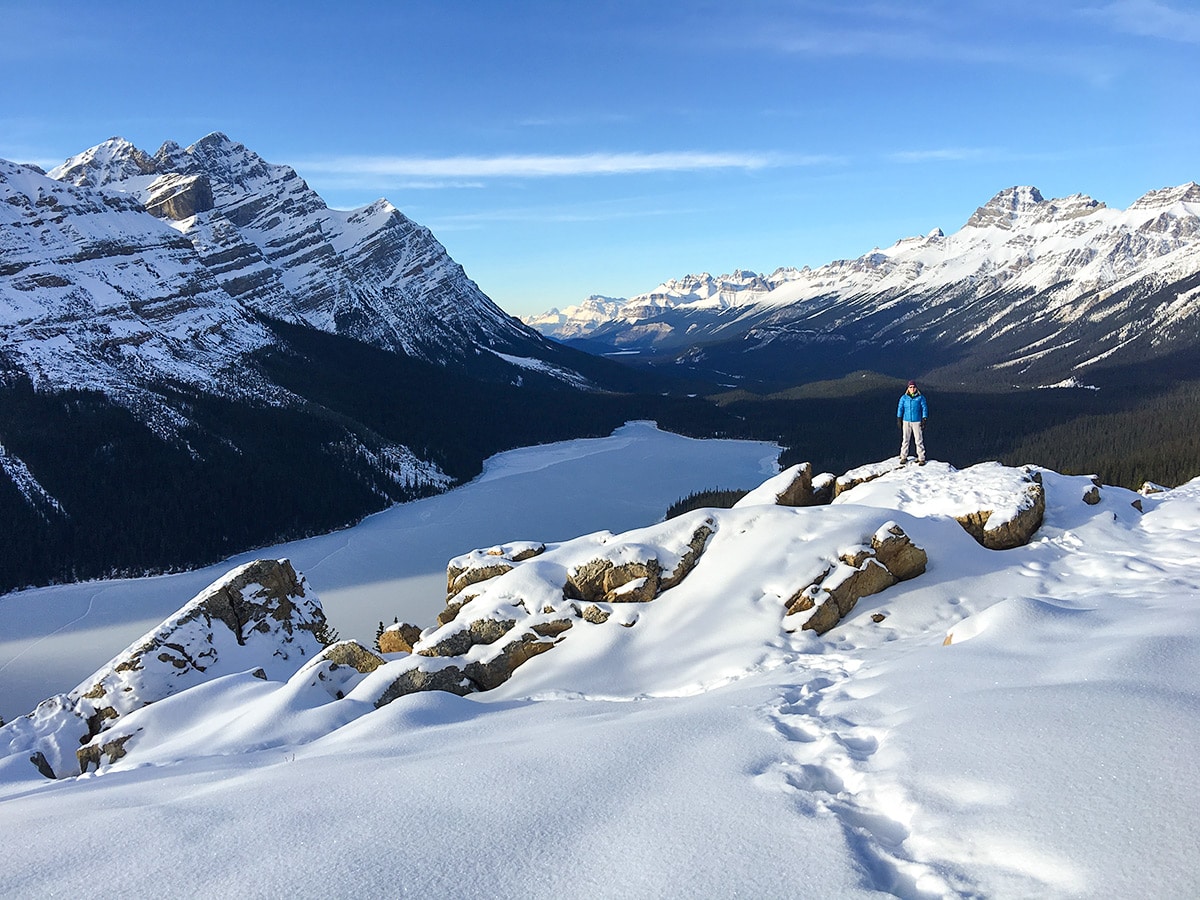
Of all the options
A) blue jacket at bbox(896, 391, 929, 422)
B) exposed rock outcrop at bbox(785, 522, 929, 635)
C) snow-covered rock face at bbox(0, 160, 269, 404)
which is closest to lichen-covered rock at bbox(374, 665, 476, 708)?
exposed rock outcrop at bbox(785, 522, 929, 635)

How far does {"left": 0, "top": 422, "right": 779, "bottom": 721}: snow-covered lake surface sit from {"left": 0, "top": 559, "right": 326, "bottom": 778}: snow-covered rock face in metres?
25.5

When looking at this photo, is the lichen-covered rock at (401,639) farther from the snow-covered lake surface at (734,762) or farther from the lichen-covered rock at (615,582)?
the lichen-covered rock at (615,582)

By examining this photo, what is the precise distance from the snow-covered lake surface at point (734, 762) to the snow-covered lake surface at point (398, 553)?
4043 cm

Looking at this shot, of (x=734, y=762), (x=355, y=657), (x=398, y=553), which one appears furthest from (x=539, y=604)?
(x=398, y=553)

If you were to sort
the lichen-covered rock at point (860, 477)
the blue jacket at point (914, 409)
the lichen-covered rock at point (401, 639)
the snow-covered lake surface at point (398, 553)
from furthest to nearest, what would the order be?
the snow-covered lake surface at point (398, 553) → the lichen-covered rock at point (860, 477) → the blue jacket at point (914, 409) → the lichen-covered rock at point (401, 639)

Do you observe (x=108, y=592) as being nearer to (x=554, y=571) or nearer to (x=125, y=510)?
(x=125, y=510)

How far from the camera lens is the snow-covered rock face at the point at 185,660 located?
21.1 meters

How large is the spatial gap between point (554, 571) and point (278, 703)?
32.6ft

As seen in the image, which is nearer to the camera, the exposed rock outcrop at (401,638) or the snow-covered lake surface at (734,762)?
the snow-covered lake surface at (734,762)

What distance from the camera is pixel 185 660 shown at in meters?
25.8

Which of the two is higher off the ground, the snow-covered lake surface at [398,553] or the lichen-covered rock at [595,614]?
the lichen-covered rock at [595,614]

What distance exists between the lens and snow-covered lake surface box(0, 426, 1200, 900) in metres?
7.09

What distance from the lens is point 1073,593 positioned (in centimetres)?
1845

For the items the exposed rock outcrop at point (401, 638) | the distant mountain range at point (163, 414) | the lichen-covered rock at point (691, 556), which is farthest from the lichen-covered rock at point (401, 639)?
the distant mountain range at point (163, 414)
